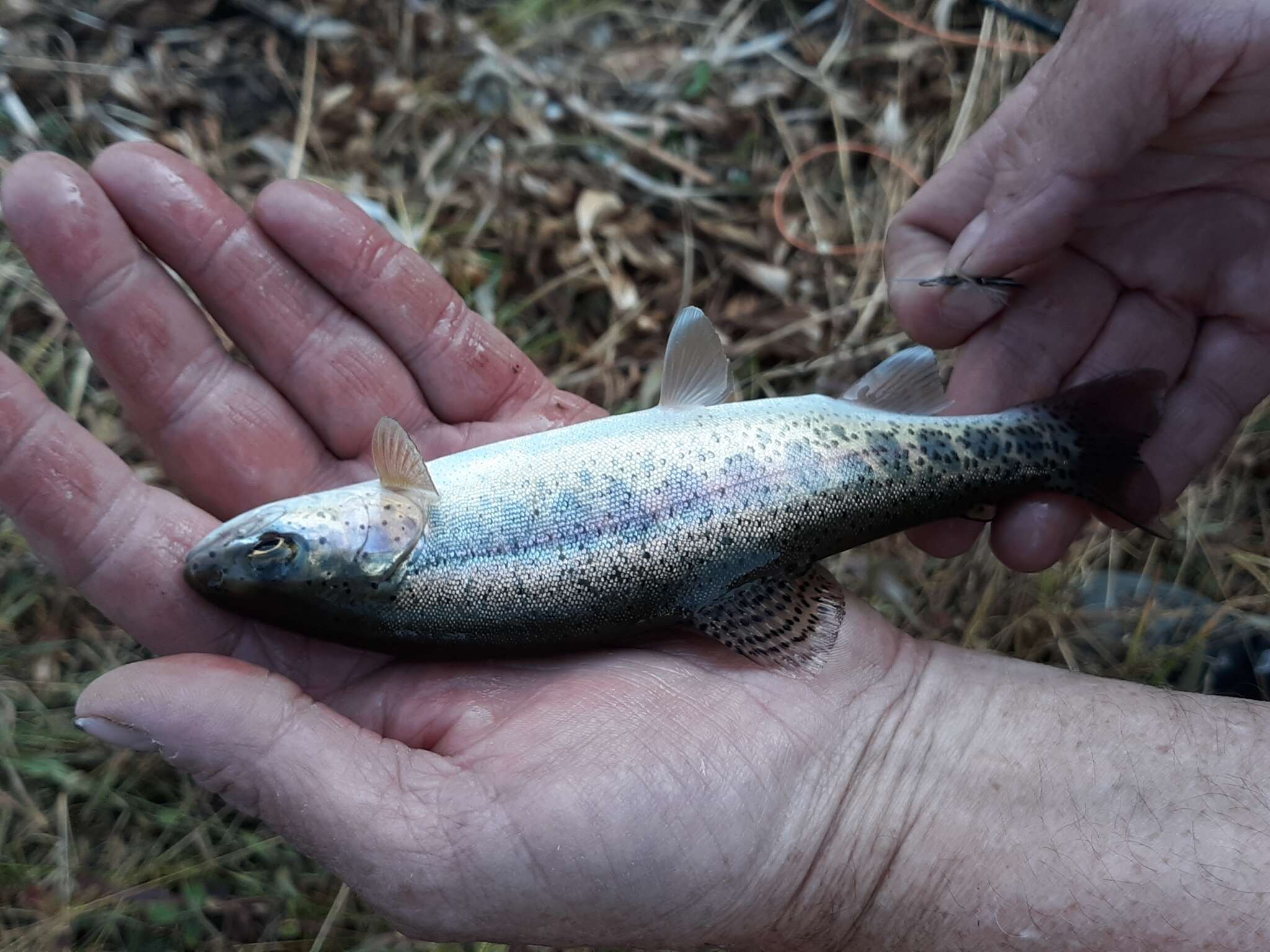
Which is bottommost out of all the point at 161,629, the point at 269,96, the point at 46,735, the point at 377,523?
the point at 46,735

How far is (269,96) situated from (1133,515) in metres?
5.18

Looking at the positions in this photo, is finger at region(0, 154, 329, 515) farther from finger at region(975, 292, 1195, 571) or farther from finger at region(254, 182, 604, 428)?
finger at region(975, 292, 1195, 571)

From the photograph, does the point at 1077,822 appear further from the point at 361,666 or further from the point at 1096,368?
the point at 361,666

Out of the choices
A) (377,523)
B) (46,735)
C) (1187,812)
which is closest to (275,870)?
(46,735)

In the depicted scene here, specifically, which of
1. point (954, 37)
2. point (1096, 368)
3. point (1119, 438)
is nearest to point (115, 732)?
point (1119, 438)

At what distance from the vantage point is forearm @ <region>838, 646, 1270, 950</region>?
9.21ft

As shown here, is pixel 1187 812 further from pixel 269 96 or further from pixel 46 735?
pixel 269 96

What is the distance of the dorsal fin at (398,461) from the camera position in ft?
11.0

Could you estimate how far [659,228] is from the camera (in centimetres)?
566

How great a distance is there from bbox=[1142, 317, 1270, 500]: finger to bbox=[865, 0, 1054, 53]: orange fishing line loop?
268cm

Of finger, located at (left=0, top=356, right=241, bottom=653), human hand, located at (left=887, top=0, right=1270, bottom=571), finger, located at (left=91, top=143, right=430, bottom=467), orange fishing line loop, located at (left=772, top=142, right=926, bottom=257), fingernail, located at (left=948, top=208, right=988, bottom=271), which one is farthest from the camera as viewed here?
orange fishing line loop, located at (left=772, top=142, right=926, bottom=257)

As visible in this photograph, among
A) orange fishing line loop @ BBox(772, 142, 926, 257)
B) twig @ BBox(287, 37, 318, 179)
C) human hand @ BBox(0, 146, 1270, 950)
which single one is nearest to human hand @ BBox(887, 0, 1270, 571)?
human hand @ BBox(0, 146, 1270, 950)

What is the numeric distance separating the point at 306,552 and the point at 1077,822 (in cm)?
263

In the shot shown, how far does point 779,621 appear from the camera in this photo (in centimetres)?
329
